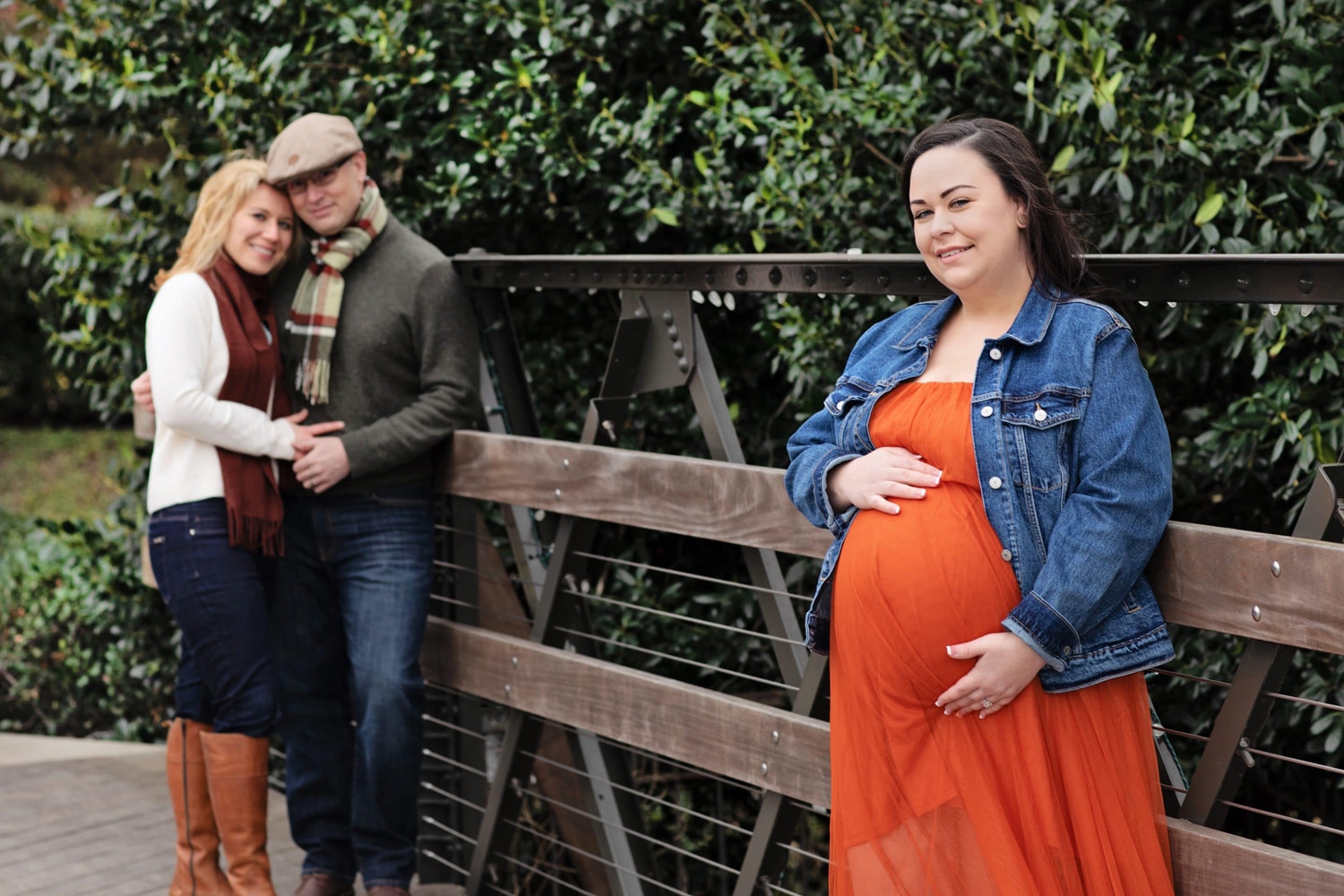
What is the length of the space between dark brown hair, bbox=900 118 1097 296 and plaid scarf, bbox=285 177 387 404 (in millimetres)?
1844

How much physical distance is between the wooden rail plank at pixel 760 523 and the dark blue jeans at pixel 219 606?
23.4 inches

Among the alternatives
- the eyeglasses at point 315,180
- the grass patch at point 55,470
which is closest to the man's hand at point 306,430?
the eyeglasses at point 315,180

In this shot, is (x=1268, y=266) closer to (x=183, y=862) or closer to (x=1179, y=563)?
(x=1179, y=563)

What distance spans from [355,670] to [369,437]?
618 mm

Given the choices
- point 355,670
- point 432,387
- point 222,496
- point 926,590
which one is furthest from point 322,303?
point 926,590

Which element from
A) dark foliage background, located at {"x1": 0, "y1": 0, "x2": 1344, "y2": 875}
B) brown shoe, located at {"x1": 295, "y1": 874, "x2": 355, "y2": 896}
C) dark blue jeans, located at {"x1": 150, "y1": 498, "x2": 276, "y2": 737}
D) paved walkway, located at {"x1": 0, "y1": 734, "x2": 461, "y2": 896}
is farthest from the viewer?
paved walkway, located at {"x1": 0, "y1": 734, "x2": 461, "y2": 896}

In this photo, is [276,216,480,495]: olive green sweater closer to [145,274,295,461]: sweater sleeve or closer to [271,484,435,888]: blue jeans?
[271,484,435,888]: blue jeans

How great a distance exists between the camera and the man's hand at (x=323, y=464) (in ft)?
11.7

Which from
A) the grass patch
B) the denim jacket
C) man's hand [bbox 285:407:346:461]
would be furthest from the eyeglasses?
the grass patch

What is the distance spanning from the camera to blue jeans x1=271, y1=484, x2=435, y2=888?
3.64 meters

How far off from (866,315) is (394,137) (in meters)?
1.66

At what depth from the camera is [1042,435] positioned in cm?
214

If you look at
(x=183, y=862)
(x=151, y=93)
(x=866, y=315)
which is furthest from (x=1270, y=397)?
(x=151, y=93)

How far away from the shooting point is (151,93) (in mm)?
4512
